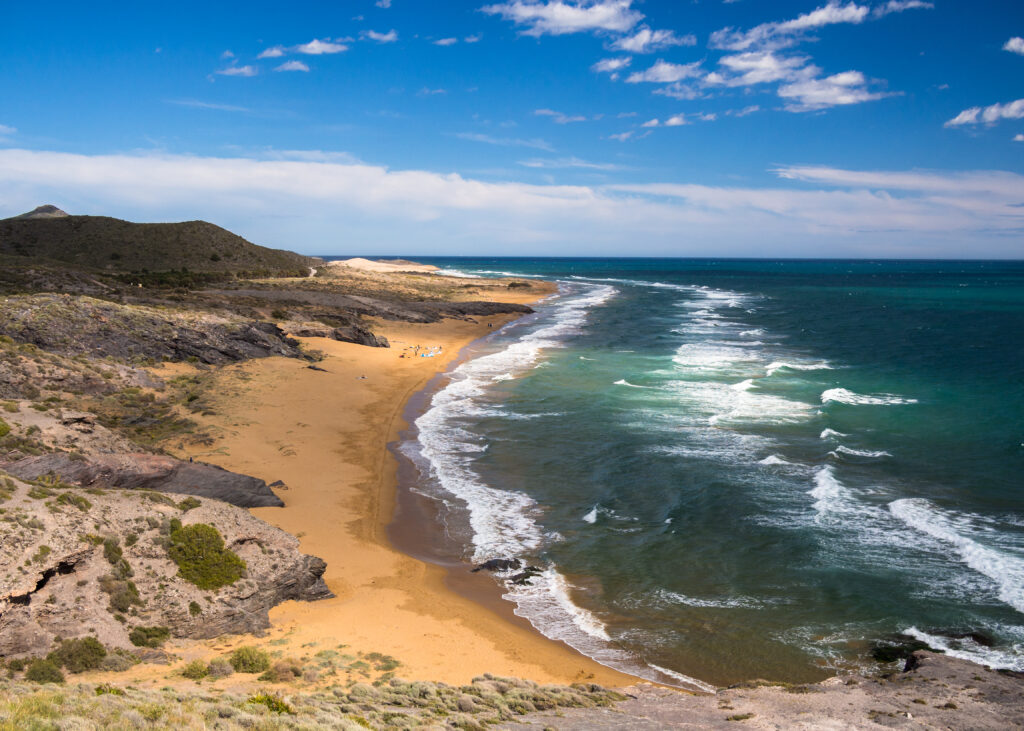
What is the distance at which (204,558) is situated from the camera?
48.0 feet

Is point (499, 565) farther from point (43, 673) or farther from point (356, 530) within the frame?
point (43, 673)

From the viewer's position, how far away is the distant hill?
78.0 m

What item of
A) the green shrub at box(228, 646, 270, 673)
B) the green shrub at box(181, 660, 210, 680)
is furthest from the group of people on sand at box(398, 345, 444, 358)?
the green shrub at box(181, 660, 210, 680)

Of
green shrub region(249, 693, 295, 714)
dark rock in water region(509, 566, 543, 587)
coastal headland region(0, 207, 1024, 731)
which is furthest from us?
dark rock in water region(509, 566, 543, 587)

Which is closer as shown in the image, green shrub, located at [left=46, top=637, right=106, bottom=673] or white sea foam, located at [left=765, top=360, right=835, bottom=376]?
green shrub, located at [left=46, top=637, right=106, bottom=673]

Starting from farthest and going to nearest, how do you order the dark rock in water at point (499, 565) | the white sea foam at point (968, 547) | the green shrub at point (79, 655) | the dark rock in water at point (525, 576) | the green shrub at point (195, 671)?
the dark rock in water at point (499, 565)
the dark rock in water at point (525, 576)
the white sea foam at point (968, 547)
the green shrub at point (195, 671)
the green shrub at point (79, 655)

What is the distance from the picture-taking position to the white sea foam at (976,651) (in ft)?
45.8

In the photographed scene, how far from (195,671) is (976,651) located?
15.5 m

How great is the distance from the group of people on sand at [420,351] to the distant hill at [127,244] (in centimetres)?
3868

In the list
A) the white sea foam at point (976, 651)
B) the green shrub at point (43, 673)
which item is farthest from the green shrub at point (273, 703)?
the white sea foam at point (976, 651)

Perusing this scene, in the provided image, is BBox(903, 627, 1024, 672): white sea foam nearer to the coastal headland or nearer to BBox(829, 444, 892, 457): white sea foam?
the coastal headland

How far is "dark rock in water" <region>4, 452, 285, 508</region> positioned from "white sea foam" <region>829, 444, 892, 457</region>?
21565 millimetres

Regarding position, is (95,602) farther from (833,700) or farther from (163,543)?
(833,700)

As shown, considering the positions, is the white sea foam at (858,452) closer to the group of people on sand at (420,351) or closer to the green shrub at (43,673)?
the green shrub at (43,673)
